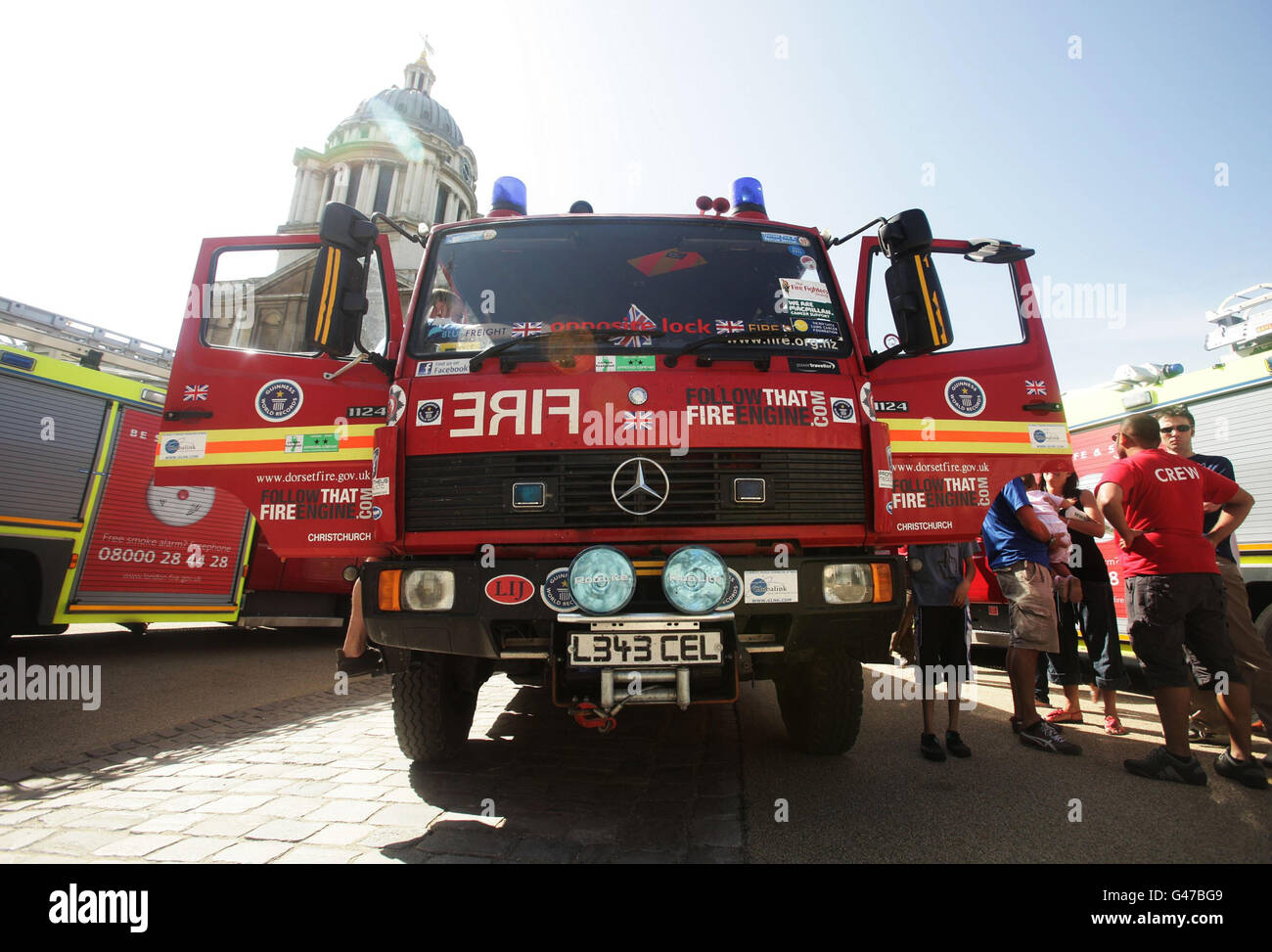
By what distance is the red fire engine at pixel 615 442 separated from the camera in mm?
2488

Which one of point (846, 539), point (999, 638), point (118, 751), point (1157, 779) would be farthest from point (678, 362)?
point (999, 638)

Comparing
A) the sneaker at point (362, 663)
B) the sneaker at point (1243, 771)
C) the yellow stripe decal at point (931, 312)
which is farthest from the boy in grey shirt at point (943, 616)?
the sneaker at point (362, 663)

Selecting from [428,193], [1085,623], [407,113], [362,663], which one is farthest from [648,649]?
[407,113]

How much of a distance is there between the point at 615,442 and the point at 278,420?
1.78 meters

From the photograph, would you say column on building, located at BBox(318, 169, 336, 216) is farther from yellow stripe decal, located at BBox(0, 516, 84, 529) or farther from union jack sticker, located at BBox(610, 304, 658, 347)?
union jack sticker, located at BBox(610, 304, 658, 347)

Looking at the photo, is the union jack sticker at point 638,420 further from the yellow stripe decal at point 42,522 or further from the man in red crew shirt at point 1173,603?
the yellow stripe decal at point 42,522

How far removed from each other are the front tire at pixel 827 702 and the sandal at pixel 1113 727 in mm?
1981

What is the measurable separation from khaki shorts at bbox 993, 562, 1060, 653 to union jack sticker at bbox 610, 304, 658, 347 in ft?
9.17

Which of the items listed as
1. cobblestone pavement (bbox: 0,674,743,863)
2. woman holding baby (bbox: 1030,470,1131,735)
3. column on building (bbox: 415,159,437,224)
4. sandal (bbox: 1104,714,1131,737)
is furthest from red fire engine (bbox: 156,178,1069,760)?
column on building (bbox: 415,159,437,224)

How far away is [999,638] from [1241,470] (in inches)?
83.5

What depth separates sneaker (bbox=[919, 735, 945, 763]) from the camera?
11.4ft

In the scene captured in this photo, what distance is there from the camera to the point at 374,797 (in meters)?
2.88

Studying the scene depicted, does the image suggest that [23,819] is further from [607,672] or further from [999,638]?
[999,638]

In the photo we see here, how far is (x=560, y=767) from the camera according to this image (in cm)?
341
